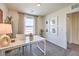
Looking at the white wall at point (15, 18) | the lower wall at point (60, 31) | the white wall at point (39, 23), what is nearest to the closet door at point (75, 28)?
the lower wall at point (60, 31)

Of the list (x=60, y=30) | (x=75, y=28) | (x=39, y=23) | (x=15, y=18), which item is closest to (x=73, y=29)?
(x=75, y=28)

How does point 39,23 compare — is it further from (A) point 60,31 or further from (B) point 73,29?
(B) point 73,29

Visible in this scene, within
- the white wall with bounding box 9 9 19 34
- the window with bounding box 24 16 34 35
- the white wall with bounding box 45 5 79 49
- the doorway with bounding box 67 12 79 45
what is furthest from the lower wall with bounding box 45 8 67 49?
the white wall with bounding box 9 9 19 34

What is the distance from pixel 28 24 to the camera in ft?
10.2

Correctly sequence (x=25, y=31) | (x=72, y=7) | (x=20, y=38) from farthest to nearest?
(x=72, y=7) → (x=25, y=31) → (x=20, y=38)

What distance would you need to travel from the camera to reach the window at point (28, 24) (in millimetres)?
2982

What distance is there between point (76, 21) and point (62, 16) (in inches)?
55.2

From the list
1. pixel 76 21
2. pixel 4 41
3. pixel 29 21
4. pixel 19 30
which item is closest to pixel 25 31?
pixel 19 30

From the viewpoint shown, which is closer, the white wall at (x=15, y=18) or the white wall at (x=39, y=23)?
the white wall at (x=15, y=18)

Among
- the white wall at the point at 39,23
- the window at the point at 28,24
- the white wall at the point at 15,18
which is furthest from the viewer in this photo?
the white wall at the point at 39,23

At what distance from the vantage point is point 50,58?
108 centimetres

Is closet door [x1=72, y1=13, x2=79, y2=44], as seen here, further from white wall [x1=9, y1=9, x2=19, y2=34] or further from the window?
white wall [x1=9, y1=9, x2=19, y2=34]

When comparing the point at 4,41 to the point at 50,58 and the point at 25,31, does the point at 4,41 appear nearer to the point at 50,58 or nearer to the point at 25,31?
the point at 50,58

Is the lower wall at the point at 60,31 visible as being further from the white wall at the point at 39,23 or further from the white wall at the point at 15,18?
the white wall at the point at 15,18
